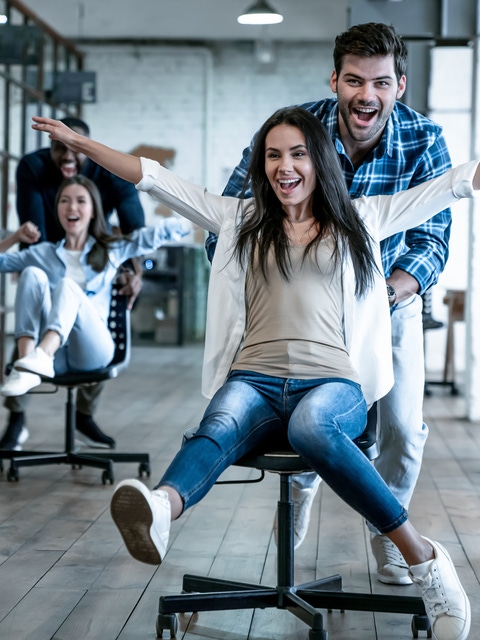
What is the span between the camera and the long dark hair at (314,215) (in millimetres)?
2031

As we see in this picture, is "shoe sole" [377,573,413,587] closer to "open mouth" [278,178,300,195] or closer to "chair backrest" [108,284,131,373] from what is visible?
"open mouth" [278,178,300,195]

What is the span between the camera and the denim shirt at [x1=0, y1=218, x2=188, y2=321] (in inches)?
143

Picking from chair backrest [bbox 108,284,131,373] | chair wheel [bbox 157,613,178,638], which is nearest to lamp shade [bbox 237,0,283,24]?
chair backrest [bbox 108,284,131,373]

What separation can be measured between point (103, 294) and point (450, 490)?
58.2 inches

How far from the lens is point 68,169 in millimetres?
3984

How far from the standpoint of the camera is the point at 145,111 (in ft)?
33.9

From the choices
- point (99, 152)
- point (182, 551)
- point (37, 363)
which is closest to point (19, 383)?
point (37, 363)

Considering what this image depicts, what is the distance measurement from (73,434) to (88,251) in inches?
27.7

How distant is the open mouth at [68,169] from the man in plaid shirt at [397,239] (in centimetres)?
175

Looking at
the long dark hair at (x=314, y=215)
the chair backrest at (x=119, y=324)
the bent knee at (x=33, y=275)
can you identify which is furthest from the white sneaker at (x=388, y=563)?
the bent knee at (x=33, y=275)

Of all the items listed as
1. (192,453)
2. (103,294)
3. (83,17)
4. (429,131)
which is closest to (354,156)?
(429,131)

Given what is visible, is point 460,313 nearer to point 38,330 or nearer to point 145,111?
point 38,330

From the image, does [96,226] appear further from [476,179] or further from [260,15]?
[260,15]

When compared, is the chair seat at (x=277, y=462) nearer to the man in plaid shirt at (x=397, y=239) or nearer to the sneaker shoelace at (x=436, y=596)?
the sneaker shoelace at (x=436, y=596)
